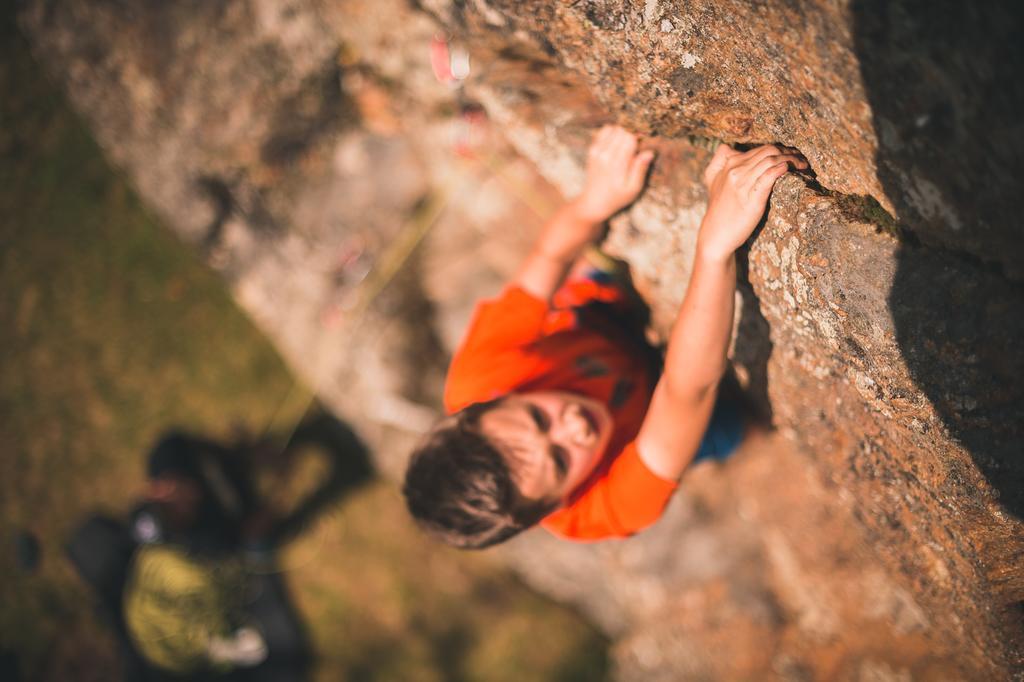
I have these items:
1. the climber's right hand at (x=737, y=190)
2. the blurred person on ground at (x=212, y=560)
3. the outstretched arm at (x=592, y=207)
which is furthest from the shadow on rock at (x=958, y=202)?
the blurred person on ground at (x=212, y=560)

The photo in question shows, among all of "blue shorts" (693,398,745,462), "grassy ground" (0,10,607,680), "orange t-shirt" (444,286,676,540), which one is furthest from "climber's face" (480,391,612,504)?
"grassy ground" (0,10,607,680)

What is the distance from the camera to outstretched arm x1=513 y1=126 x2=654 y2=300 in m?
1.75

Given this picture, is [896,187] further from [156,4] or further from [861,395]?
[156,4]

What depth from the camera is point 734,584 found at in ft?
9.36

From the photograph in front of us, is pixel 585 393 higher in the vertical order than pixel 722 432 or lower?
higher

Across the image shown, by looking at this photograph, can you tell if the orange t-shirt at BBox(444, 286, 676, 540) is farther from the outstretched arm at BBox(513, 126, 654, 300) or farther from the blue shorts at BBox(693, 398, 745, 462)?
the blue shorts at BBox(693, 398, 745, 462)

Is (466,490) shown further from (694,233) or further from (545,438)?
(694,233)

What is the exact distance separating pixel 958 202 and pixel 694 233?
691mm

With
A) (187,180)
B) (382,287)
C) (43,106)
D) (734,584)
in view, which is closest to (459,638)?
(734,584)

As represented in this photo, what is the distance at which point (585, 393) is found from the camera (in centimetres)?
204

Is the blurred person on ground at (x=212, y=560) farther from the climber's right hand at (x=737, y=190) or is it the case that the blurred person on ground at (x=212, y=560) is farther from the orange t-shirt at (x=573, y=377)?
the climber's right hand at (x=737, y=190)

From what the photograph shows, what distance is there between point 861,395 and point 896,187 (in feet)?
1.71

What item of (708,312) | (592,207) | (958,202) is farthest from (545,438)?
(958,202)

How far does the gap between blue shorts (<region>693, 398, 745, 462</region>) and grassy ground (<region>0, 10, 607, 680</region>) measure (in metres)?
1.71
